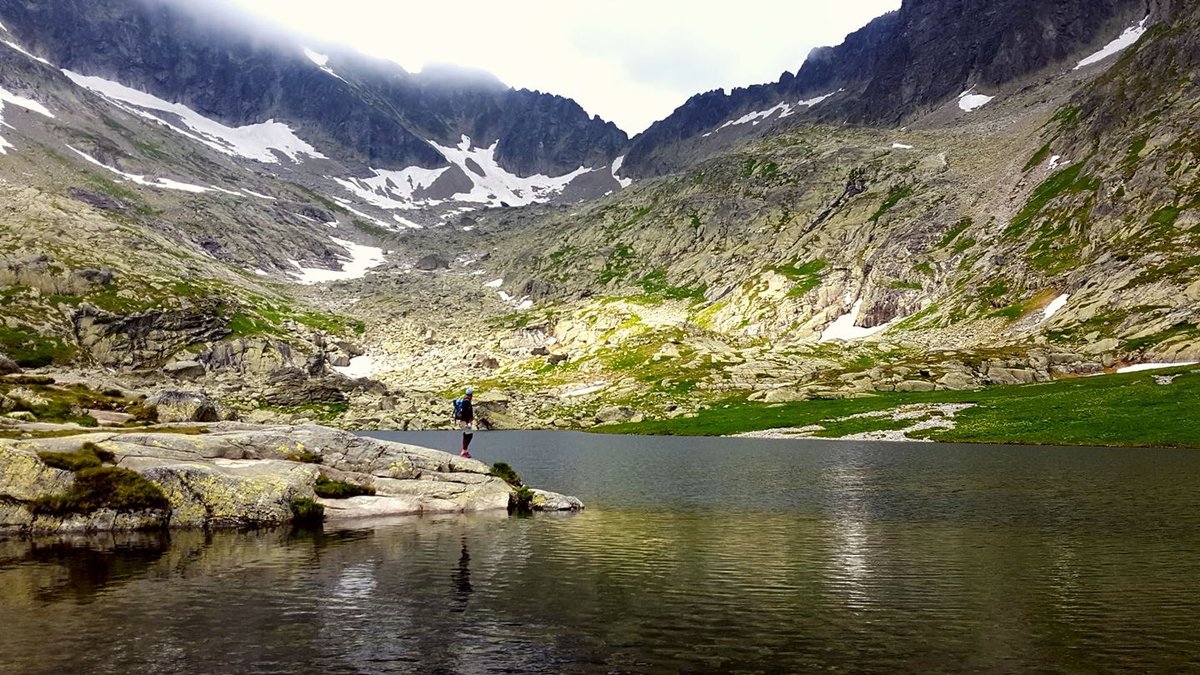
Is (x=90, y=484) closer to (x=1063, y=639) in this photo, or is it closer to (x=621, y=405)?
(x=1063, y=639)

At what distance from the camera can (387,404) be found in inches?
7116

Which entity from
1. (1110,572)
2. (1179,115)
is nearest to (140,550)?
(1110,572)

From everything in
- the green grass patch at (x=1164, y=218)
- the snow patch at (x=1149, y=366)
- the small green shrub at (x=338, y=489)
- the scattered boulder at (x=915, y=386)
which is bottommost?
the small green shrub at (x=338, y=489)

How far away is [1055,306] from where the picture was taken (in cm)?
16600

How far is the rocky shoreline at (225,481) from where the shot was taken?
115ft

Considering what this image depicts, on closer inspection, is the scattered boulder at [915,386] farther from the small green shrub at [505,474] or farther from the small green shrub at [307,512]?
the small green shrub at [307,512]

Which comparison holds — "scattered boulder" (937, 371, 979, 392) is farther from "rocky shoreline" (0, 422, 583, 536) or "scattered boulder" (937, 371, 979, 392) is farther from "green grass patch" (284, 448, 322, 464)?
"green grass patch" (284, 448, 322, 464)

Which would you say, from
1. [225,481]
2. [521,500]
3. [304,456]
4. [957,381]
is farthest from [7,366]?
[957,381]

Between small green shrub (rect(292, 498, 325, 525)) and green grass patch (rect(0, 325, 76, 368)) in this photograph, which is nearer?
small green shrub (rect(292, 498, 325, 525))

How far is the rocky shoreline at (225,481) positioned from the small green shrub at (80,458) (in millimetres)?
53

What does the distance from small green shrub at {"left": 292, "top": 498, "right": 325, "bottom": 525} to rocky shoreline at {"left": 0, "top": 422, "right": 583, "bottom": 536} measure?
0.07 m

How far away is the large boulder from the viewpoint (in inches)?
2297

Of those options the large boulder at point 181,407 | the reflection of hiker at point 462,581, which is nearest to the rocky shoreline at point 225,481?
the large boulder at point 181,407

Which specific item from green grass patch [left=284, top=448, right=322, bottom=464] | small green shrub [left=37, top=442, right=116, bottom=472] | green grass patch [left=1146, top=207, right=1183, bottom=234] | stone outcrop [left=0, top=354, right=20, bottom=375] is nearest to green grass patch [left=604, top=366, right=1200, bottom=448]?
green grass patch [left=1146, top=207, right=1183, bottom=234]
